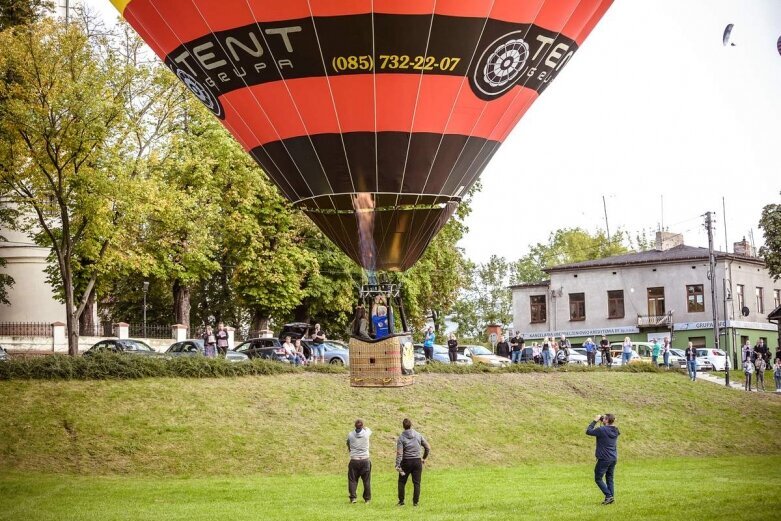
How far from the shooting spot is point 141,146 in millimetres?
40781

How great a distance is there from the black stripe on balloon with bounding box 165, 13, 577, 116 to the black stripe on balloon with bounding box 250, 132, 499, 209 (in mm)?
1008

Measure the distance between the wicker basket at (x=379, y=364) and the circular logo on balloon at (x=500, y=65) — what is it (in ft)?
13.9

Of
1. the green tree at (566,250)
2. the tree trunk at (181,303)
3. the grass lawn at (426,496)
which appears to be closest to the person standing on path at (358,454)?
the grass lawn at (426,496)

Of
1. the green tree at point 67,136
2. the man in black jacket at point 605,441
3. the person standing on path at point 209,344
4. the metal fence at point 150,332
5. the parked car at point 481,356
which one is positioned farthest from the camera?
the metal fence at point 150,332

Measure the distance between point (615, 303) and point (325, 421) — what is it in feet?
127

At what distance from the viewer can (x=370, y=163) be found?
16.8m

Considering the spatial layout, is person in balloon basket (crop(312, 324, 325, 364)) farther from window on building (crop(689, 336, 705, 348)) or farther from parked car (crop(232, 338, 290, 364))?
window on building (crop(689, 336, 705, 348))

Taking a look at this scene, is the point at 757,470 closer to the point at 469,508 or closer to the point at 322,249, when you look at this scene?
the point at 469,508

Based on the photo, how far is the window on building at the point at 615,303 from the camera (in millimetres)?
64738

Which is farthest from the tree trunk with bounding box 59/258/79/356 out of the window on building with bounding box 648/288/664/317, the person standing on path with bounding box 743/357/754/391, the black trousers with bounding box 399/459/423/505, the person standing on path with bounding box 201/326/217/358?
the window on building with bounding box 648/288/664/317

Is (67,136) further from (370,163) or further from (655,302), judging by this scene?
(655,302)

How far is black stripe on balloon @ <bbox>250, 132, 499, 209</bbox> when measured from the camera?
1677cm

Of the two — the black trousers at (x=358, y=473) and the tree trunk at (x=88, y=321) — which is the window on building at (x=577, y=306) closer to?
the tree trunk at (x=88, y=321)

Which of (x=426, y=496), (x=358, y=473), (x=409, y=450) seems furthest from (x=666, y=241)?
(x=409, y=450)
